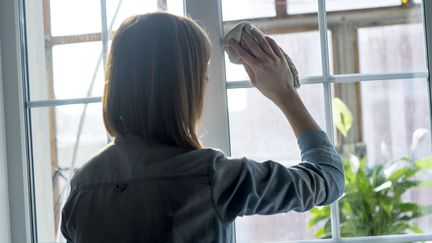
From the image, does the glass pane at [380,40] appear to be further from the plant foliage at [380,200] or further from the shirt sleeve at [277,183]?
the shirt sleeve at [277,183]

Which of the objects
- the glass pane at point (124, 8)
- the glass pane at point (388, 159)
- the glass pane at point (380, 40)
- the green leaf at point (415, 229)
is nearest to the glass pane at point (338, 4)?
the glass pane at point (380, 40)

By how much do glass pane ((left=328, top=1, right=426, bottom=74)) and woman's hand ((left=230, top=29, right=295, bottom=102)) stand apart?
0.25 metres

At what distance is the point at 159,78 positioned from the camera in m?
1.05

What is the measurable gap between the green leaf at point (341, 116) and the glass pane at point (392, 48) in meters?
0.11

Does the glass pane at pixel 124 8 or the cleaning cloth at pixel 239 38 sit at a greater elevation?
the glass pane at pixel 124 8

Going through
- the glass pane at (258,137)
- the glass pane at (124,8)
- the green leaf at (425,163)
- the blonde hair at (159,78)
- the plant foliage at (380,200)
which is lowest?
the plant foliage at (380,200)

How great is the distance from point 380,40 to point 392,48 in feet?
0.13

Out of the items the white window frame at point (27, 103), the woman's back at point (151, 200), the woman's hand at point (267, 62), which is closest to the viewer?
the woman's back at point (151, 200)

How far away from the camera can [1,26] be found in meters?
1.53

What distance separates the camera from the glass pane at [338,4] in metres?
1.48

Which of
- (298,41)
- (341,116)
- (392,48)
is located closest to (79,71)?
(298,41)

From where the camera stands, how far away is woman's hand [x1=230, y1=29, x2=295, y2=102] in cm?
129

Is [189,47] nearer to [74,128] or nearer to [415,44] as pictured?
[74,128]

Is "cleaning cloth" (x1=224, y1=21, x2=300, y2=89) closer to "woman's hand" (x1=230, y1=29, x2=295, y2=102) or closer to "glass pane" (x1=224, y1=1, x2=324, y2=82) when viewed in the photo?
"woman's hand" (x1=230, y1=29, x2=295, y2=102)
